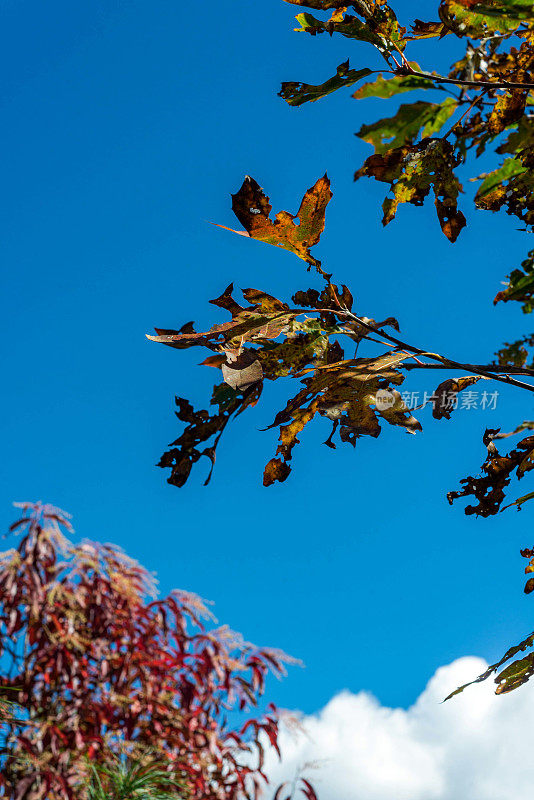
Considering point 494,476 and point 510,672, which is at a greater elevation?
point 494,476

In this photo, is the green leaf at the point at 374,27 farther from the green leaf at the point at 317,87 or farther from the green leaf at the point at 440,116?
the green leaf at the point at 440,116

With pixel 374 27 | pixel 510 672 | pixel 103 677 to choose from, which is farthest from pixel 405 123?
pixel 103 677

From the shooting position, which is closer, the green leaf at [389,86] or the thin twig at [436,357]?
the green leaf at [389,86]

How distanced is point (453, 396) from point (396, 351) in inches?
4.2

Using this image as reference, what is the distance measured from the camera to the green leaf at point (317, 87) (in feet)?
3.10

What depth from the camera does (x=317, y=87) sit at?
99 centimetres

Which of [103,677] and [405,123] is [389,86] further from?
[103,677]

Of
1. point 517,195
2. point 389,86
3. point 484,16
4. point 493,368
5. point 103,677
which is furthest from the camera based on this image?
point 103,677

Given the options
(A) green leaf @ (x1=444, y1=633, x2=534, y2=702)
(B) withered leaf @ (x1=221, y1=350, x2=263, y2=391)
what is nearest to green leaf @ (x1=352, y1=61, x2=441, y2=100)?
(B) withered leaf @ (x1=221, y1=350, x2=263, y2=391)

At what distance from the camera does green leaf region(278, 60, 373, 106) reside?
37.2 inches

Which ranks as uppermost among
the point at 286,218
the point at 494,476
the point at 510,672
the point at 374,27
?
the point at 374,27

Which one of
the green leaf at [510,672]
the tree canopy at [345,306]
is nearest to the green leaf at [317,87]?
the tree canopy at [345,306]

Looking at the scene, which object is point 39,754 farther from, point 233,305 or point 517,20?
point 517,20

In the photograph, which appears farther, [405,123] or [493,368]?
[493,368]
